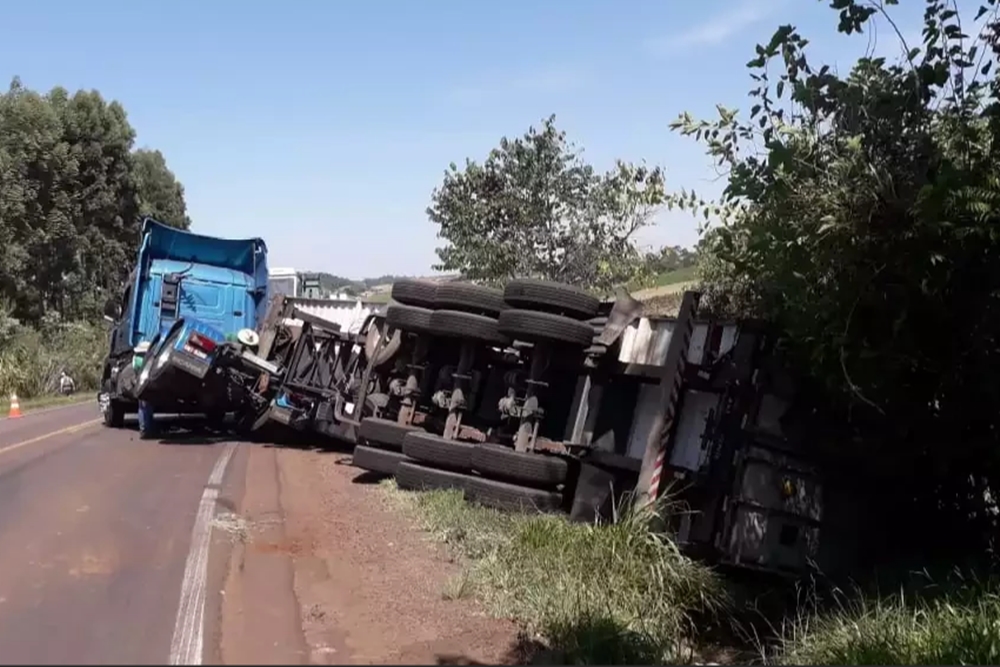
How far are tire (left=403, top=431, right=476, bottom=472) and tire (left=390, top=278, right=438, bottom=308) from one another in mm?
1493

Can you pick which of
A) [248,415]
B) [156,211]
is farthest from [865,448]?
[156,211]

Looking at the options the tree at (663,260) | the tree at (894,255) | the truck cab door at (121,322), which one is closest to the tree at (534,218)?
the tree at (663,260)

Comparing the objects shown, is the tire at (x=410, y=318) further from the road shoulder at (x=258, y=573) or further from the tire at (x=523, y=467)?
the road shoulder at (x=258, y=573)

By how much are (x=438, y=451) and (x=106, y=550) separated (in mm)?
3168

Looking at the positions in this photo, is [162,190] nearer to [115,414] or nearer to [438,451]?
[115,414]

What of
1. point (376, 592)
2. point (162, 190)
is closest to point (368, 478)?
point (376, 592)

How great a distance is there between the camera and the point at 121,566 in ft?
24.7

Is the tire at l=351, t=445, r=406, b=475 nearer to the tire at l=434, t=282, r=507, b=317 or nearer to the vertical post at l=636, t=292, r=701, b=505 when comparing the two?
the tire at l=434, t=282, r=507, b=317

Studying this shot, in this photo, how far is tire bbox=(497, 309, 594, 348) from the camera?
946cm

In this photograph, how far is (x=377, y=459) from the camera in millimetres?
11195

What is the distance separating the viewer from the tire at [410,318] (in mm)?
10867

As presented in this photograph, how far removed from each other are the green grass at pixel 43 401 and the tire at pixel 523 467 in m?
16.2

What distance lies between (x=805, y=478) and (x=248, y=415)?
10159 mm

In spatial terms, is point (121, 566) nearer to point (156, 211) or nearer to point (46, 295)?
point (46, 295)
